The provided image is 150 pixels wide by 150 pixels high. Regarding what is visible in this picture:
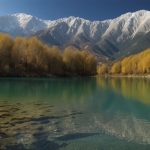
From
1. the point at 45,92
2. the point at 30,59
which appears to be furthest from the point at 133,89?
the point at 30,59

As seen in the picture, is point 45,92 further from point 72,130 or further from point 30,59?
point 30,59

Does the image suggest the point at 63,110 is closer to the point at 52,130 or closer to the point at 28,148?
the point at 52,130

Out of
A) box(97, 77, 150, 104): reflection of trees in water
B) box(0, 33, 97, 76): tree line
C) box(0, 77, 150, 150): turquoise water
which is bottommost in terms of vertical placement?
box(97, 77, 150, 104): reflection of trees in water

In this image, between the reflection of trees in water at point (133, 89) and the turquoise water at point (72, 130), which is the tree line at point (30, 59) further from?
the turquoise water at point (72, 130)

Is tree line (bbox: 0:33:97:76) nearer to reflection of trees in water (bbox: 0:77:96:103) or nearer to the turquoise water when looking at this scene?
reflection of trees in water (bbox: 0:77:96:103)

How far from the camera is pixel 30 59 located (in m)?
146

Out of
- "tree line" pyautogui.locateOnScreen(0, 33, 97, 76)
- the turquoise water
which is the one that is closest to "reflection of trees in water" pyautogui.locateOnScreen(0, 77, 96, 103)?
the turquoise water

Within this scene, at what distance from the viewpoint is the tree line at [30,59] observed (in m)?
139

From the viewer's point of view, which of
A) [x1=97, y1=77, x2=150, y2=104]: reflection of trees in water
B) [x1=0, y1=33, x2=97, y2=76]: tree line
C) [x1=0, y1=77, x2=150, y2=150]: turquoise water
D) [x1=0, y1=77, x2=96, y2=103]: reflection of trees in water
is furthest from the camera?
[x1=0, y1=33, x2=97, y2=76]: tree line

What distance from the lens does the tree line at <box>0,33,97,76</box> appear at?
456ft

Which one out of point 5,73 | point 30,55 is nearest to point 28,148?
point 5,73

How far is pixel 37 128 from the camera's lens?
25.5 m

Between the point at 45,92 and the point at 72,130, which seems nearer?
the point at 72,130

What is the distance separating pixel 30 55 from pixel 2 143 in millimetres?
128349
